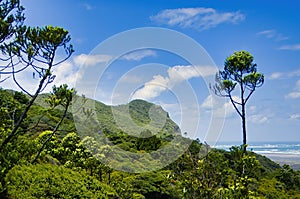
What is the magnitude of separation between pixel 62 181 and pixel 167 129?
38.3 metres

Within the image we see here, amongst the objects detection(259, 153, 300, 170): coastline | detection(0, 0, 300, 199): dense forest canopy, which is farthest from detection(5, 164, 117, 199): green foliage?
detection(259, 153, 300, 170): coastline

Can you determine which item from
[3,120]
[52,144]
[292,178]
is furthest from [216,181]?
[292,178]

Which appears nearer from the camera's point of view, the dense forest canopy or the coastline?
the dense forest canopy

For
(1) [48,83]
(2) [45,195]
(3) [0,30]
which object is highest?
(3) [0,30]

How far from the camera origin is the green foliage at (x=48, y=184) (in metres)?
10.8

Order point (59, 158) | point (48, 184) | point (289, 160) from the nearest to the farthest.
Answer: point (48, 184)
point (59, 158)
point (289, 160)

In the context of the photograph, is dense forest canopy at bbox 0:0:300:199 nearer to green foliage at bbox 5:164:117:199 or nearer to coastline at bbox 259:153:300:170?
green foliage at bbox 5:164:117:199

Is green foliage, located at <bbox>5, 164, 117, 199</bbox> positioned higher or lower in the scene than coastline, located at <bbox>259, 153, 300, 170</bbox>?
lower

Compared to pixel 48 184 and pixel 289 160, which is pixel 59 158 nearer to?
pixel 48 184

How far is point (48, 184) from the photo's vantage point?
12094 millimetres

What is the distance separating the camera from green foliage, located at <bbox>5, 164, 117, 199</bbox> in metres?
10.8

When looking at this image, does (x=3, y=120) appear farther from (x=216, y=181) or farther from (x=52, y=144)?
(x=52, y=144)

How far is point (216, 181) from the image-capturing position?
13.3 metres

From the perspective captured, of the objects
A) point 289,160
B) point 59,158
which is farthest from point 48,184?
point 289,160
